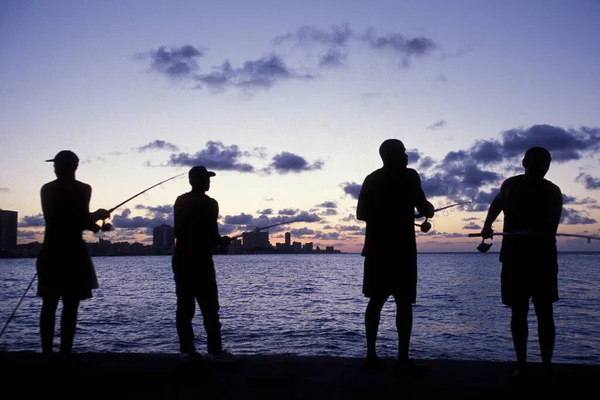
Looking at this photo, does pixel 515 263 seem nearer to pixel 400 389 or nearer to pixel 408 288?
pixel 408 288

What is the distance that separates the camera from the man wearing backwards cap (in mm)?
4320

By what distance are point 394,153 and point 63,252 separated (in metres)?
2.95

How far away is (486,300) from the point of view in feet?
92.9

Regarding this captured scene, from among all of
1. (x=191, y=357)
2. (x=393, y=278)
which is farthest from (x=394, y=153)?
(x=191, y=357)

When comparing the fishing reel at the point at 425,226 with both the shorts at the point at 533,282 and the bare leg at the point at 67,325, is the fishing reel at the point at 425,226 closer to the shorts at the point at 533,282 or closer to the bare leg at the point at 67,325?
the shorts at the point at 533,282

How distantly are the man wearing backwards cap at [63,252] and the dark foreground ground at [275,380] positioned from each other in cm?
37

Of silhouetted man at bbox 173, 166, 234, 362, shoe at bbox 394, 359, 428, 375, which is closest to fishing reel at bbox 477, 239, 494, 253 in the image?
shoe at bbox 394, 359, 428, 375

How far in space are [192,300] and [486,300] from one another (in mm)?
26738

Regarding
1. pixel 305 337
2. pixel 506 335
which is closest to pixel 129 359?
pixel 305 337

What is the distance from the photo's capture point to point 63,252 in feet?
14.3

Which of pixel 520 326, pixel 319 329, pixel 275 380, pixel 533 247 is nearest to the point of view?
pixel 275 380

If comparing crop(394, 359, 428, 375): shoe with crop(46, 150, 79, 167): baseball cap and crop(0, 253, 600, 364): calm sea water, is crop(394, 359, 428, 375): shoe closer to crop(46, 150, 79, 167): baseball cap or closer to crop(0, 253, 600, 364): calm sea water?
crop(46, 150, 79, 167): baseball cap

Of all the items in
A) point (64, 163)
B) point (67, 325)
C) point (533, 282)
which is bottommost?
point (67, 325)

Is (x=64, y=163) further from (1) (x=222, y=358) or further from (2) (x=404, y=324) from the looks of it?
(2) (x=404, y=324)
